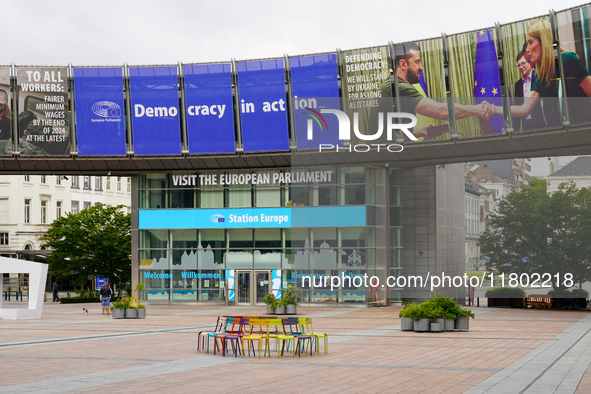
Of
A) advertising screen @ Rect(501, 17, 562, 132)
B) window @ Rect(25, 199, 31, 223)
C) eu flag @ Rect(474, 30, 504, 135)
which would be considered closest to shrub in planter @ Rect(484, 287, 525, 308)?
eu flag @ Rect(474, 30, 504, 135)

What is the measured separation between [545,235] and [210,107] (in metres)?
19.5

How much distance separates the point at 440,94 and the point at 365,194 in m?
7.14

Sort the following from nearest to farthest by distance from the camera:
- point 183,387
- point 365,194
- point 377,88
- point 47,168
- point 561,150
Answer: point 183,387 < point 561,150 < point 377,88 < point 365,194 < point 47,168

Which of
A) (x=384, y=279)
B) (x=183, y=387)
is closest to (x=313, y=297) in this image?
(x=384, y=279)

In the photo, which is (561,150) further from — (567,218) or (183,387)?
(183,387)

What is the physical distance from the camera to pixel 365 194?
1617 inches

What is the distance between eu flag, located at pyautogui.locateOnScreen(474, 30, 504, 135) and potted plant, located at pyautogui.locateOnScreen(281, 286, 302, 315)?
488 inches

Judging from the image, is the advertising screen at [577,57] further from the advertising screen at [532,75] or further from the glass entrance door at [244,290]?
the glass entrance door at [244,290]

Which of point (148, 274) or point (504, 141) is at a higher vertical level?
point (504, 141)

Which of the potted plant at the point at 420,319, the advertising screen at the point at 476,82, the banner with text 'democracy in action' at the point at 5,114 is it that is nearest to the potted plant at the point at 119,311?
the potted plant at the point at 420,319

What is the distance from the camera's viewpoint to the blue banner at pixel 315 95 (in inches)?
1551

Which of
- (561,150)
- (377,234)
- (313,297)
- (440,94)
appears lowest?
(313,297)

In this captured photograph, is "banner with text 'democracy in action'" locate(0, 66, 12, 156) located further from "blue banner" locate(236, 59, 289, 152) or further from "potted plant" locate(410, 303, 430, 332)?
"potted plant" locate(410, 303, 430, 332)

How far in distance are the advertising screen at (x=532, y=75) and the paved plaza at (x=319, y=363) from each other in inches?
434
